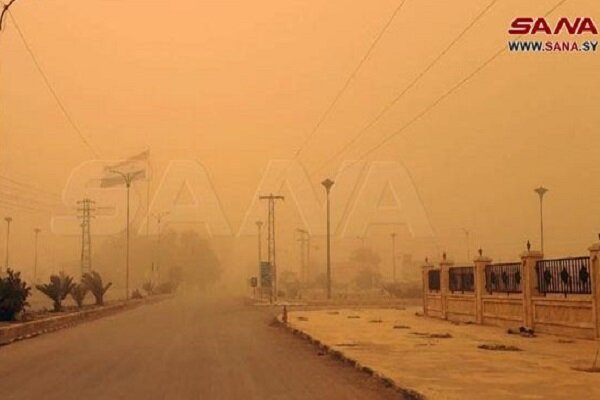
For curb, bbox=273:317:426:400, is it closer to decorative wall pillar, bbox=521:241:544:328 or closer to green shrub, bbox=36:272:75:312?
decorative wall pillar, bbox=521:241:544:328

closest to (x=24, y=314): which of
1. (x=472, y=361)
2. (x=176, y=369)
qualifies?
(x=176, y=369)

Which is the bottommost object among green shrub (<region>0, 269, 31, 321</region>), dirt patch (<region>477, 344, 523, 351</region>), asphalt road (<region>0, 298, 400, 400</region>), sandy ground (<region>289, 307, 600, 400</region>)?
asphalt road (<region>0, 298, 400, 400</region>)

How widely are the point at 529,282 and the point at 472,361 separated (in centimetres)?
969

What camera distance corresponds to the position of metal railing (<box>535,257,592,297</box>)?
2316 cm

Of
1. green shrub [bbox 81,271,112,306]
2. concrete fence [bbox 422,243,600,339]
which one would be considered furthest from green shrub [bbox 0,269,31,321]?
green shrub [bbox 81,271,112,306]

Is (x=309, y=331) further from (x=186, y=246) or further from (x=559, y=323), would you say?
(x=186, y=246)

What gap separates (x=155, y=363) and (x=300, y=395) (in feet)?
21.4

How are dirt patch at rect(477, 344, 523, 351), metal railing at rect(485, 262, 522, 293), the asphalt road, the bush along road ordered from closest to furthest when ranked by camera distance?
the asphalt road
dirt patch at rect(477, 344, 523, 351)
metal railing at rect(485, 262, 522, 293)
the bush along road

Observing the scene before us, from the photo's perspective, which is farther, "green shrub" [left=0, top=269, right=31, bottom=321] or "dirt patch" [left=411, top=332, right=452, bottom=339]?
"green shrub" [left=0, top=269, right=31, bottom=321]

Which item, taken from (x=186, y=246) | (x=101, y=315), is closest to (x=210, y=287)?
(x=186, y=246)

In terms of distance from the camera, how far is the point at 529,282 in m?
26.9

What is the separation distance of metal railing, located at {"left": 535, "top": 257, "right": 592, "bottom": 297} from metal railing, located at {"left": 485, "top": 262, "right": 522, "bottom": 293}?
168 cm

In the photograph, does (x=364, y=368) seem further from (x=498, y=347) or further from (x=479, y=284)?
(x=479, y=284)

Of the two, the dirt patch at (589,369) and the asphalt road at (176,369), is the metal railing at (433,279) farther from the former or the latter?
the dirt patch at (589,369)
